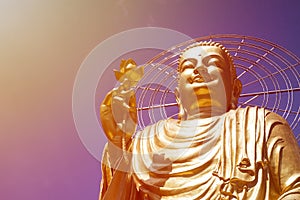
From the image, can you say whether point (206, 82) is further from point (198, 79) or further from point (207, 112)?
point (207, 112)

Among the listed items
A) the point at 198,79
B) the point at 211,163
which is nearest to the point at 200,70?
the point at 198,79

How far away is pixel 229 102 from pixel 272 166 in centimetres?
95

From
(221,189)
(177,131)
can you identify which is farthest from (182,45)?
(221,189)

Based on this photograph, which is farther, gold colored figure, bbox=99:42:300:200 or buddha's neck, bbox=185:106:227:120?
buddha's neck, bbox=185:106:227:120

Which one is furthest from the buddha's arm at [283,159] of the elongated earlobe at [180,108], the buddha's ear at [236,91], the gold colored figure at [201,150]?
the elongated earlobe at [180,108]

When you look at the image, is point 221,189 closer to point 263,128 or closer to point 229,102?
point 263,128

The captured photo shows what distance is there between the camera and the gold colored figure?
3.83 m

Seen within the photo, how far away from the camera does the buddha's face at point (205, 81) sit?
15.1 feet

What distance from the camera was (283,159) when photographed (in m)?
3.93

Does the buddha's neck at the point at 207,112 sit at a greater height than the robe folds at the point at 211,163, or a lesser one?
greater

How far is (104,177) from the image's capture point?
14.2 ft

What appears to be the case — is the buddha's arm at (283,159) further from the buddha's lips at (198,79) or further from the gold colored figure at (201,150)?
the buddha's lips at (198,79)

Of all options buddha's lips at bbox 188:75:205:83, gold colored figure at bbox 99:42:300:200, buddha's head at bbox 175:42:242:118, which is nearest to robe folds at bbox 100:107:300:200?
gold colored figure at bbox 99:42:300:200

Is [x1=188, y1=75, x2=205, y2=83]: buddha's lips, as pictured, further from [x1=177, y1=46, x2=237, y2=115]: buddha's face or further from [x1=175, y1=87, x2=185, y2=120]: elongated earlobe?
[x1=175, y1=87, x2=185, y2=120]: elongated earlobe
